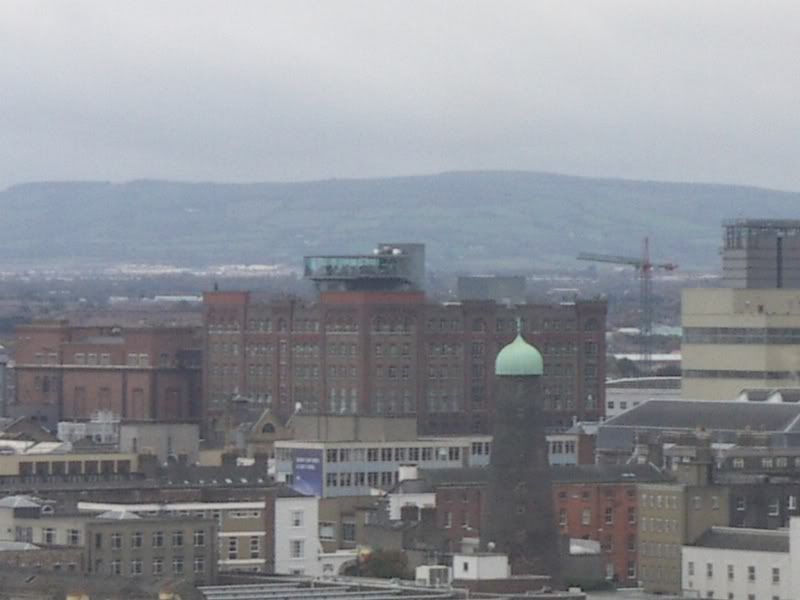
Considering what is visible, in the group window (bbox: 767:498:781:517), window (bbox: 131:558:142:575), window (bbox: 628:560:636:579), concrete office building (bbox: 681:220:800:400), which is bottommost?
window (bbox: 628:560:636:579)

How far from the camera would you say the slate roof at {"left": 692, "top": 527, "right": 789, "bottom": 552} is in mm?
132625

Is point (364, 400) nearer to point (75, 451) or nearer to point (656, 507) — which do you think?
point (75, 451)

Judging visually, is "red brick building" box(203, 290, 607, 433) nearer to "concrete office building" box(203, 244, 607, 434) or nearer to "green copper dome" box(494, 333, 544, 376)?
"concrete office building" box(203, 244, 607, 434)

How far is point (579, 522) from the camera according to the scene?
486 ft

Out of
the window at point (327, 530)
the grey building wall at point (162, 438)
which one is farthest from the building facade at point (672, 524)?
the grey building wall at point (162, 438)

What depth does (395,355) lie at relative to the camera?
18738 cm

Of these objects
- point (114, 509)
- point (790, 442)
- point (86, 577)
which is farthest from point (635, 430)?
point (86, 577)

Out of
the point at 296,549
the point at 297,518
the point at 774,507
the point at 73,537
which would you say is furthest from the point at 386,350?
the point at 73,537

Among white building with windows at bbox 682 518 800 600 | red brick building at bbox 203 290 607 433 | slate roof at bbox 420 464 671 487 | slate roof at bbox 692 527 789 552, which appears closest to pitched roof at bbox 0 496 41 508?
slate roof at bbox 420 464 671 487

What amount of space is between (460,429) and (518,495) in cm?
5589

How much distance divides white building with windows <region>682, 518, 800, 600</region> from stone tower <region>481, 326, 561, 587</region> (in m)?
6.82

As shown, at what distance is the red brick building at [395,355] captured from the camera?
187250mm

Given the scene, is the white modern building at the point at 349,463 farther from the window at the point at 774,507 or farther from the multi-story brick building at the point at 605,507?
the window at the point at 774,507

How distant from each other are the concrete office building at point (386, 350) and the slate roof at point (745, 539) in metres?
47.0
